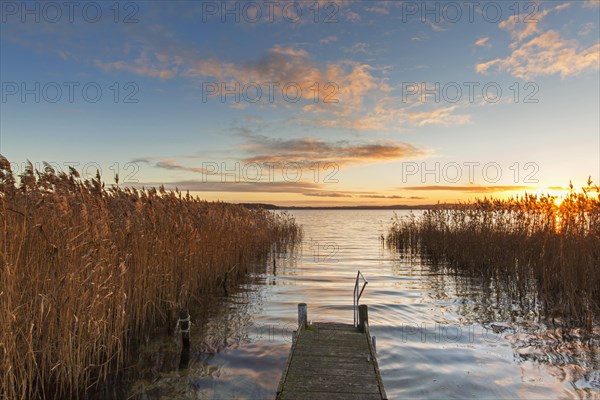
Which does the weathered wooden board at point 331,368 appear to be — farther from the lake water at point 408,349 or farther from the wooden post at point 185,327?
the wooden post at point 185,327

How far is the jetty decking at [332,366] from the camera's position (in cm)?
580

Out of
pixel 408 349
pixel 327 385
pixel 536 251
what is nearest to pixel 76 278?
pixel 327 385

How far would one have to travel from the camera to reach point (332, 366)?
677 cm

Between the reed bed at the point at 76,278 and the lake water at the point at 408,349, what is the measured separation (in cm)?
97

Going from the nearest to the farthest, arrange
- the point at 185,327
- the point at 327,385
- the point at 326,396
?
the point at 326,396 < the point at 327,385 < the point at 185,327

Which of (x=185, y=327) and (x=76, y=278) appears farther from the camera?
(x=185, y=327)

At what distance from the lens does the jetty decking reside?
5.80m

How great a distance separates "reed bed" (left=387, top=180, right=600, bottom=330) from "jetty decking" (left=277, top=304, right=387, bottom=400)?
6.46m

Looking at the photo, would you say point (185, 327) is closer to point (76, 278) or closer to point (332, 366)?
point (76, 278)

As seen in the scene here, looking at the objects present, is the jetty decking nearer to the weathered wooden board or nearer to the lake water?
the weathered wooden board

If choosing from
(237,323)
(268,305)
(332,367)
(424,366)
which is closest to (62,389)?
(332,367)

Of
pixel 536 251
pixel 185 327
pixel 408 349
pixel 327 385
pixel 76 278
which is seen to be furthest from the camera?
pixel 536 251

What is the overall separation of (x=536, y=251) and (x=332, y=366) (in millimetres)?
11495

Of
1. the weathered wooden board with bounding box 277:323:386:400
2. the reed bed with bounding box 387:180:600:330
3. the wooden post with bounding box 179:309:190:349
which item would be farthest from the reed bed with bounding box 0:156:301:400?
the reed bed with bounding box 387:180:600:330
